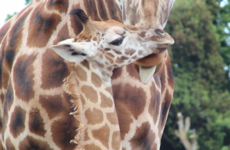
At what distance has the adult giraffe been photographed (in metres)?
2.93

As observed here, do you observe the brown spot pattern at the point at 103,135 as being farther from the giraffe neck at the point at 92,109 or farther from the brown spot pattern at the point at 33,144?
the brown spot pattern at the point at 33,144

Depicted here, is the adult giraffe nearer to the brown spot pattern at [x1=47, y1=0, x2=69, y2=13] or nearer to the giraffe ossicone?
the brown spot pattern at [x1=47, y1=0, x2=69, y2=13]

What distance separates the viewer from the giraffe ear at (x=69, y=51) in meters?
2.49

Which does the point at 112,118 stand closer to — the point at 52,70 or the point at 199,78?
the point at 52,70

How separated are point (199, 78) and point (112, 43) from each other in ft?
49.2

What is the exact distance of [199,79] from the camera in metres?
17.2

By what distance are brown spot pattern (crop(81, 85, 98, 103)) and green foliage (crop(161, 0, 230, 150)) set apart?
536 inches

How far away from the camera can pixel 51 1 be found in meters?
3.14

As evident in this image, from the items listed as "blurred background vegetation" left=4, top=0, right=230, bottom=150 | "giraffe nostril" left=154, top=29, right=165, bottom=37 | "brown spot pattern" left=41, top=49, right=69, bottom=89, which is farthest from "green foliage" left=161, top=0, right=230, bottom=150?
"giraffe nostril" left=154, top=29, right=165, bottom=37

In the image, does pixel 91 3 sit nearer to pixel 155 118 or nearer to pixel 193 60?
pixel 155 118

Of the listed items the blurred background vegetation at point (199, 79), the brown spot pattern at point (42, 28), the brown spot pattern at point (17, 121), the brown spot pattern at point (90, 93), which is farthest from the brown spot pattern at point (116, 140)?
the blurred background vegetation at point (199, 79)

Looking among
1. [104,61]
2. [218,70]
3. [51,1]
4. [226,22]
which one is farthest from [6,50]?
[226,22]

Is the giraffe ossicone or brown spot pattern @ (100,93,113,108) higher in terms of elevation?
the giraffe ossicone

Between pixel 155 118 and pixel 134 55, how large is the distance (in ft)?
2.55
